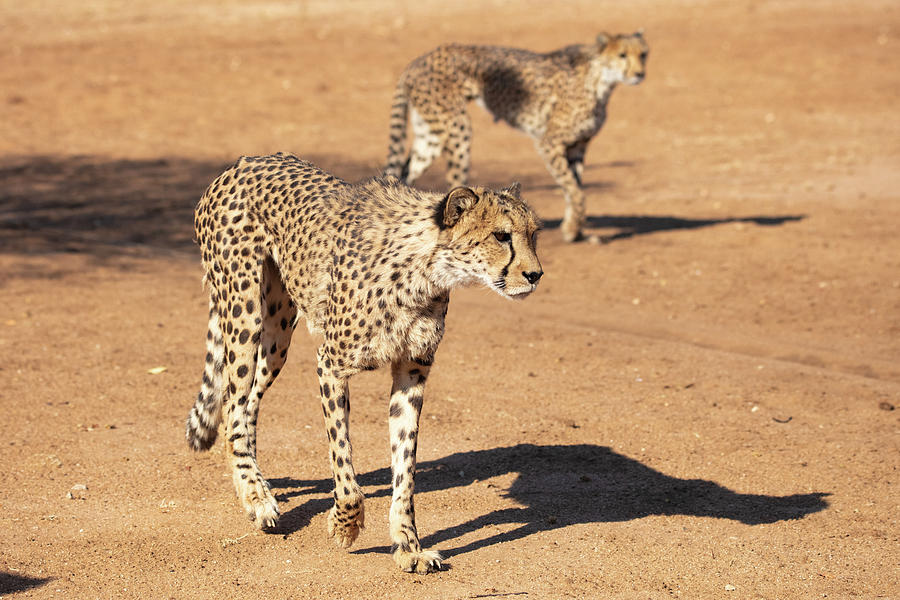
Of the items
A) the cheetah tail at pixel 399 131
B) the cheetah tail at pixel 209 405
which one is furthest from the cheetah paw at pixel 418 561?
the cheetah tail at pixel 399 131

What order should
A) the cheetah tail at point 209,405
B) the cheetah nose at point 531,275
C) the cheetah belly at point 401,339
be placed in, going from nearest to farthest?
the cheetah nose at point 531,275
the cheetah belly at point 401,339
the cheetah tail at point 209,405

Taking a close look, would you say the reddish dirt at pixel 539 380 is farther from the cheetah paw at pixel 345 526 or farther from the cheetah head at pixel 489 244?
the cheetah head at pixel 489 244

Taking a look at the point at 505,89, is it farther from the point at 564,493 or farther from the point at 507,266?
the point at 507,266

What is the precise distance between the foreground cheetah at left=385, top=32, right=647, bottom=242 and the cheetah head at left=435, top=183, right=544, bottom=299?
6461 mm

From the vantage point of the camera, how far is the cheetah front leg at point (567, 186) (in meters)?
10.7

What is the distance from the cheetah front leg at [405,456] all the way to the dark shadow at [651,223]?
6432mm

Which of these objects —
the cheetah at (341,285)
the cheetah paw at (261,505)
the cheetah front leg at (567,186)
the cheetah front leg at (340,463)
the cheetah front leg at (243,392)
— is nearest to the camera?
the cheetah at (341,285)

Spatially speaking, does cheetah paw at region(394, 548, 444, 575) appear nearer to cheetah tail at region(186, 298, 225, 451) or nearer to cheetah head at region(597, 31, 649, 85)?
cheetah tail at region(186, 298, 225, 451)

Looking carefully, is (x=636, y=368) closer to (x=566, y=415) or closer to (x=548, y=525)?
(x=566, y=415)

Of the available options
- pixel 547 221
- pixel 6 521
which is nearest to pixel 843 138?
pixel 547 221

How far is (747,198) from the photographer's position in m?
12.3

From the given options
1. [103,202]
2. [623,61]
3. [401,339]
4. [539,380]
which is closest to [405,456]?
[401,339]

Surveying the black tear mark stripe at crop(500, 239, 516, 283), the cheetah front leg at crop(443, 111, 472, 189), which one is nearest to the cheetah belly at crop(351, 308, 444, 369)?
the black tear mark stripe at crop(500, 239, 516, 283)

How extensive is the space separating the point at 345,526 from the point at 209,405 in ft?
3.54
